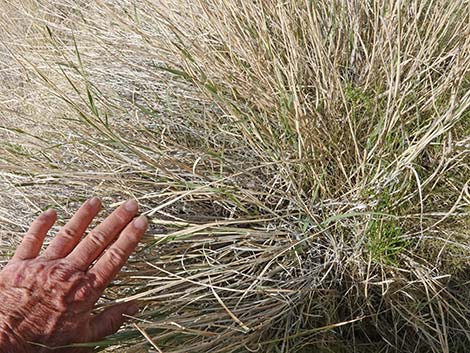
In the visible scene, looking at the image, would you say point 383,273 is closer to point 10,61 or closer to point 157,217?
point 157,217

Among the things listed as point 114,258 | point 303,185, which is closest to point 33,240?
point 114,258

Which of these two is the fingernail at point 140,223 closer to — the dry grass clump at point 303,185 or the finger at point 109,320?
the dry grass clump at point 303,185

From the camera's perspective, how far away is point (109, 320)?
107 cm

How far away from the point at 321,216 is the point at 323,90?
10.7 inches

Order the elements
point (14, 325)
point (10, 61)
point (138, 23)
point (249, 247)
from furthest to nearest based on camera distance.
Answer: point (10, 61) → point (138, 23) → point (249, 247) → point (14, 325)

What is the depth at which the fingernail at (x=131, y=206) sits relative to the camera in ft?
3.63

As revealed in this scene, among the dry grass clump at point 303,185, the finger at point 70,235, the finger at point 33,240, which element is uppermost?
the finger at point 33,240

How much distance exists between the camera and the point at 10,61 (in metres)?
1.77

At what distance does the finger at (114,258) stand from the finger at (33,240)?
0.46 ft

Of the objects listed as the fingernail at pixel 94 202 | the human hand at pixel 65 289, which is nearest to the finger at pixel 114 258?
the human hand at pixel 65 289

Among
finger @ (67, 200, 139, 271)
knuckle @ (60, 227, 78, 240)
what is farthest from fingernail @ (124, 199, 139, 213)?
knuckle @ (60, 227, 78, 240)

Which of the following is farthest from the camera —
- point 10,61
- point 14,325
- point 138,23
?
point 10,61

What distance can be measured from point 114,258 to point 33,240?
0.19m

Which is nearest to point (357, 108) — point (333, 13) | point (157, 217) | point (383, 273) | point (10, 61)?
point (333, 13)
